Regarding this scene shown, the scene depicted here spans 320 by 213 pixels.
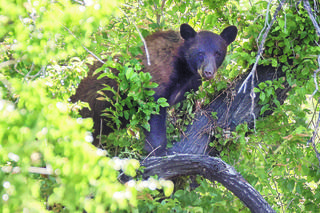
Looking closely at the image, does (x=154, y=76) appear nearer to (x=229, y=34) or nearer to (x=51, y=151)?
(x=229, y=34)

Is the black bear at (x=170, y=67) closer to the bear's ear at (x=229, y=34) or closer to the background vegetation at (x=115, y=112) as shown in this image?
the bear's ear at (x=229, y=34)

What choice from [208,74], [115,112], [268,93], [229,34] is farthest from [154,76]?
[268,93]

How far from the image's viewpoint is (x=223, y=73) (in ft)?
13.6

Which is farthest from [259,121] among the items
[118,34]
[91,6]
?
[91,6]

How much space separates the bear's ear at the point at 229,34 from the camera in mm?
4098

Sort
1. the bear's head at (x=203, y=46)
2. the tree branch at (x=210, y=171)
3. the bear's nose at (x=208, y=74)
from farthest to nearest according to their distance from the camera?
the bear's head at (x=203, y=46), the bear's nose at (x=208, y=74), the tree branch at (x=210, y=171)

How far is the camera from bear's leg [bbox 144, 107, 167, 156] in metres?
3.94

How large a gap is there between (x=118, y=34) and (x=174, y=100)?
3.58 ft

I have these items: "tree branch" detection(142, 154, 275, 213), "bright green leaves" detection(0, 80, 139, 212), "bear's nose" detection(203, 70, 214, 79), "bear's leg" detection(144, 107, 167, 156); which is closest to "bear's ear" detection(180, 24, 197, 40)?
"bear's nose" detection(203, 70, 214, 79)

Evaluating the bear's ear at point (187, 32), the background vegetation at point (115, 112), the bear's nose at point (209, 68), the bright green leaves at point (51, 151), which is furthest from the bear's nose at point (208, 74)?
the bright green leaves at point (51, 151)

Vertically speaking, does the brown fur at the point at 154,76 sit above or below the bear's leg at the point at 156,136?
above

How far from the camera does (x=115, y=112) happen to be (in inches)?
133

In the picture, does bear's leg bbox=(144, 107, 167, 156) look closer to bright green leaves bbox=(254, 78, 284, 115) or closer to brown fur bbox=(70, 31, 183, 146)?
brown fur bbox=(70, 31, 183, 146)

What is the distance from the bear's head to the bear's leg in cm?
67
